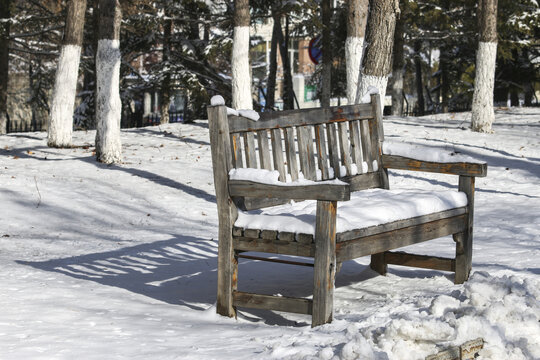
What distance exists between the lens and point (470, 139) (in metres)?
15.3

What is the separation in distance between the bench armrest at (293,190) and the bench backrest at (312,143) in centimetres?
19

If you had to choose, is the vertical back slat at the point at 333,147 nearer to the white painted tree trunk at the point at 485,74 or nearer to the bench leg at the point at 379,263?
the bench leg at the point at 379,263

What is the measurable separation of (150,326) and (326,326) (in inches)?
40.1

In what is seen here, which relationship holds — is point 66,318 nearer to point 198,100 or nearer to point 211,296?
point 211,296

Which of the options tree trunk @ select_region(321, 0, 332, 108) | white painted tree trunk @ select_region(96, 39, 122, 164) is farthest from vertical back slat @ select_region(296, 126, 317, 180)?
tree trunk @ select_region(321, 0, 332, 108)

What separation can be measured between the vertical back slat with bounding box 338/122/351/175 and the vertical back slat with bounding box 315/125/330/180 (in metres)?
0.22

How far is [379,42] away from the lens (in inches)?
381

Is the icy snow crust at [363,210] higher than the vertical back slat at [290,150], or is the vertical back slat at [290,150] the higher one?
the vertical back slat at [290,150]

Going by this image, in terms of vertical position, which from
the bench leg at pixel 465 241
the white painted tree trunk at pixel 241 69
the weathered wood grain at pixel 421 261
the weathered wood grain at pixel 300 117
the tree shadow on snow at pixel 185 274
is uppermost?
the white painted tree trunk at pixel 241 69

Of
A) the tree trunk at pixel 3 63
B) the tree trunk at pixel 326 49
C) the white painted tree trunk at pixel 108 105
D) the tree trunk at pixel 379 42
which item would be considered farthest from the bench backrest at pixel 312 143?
the tree trunk at pixel 3 63

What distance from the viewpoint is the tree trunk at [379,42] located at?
9.59 m

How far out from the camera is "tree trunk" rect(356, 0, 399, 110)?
31.5 feet

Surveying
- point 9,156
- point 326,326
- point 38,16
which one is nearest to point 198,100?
point 38,16

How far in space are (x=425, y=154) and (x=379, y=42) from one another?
161 inches
